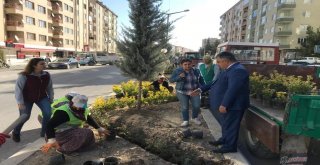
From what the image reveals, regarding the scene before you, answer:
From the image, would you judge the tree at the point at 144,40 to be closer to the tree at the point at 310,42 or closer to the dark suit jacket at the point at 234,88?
the dark suit jacket at the point at 234,88

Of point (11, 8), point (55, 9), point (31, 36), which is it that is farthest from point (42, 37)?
point (11, 8)

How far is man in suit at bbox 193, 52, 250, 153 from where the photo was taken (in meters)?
4.06

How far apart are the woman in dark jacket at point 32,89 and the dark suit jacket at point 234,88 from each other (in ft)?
10.9

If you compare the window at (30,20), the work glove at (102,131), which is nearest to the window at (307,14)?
the window at (30,20)

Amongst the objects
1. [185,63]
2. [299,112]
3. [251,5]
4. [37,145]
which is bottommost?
Result: [37,145]

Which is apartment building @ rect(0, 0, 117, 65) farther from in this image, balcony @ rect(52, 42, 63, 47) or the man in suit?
the man in suit

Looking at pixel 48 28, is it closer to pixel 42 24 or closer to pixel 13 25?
pixel 42 24

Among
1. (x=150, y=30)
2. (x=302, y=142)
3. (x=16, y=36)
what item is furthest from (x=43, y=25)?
(x=302, y=142)

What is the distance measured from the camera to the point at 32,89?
5.09 metres

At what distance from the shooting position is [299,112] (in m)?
3.41

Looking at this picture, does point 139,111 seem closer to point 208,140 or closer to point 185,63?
point 185,63

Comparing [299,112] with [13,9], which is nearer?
[299,112]

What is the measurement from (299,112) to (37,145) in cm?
412

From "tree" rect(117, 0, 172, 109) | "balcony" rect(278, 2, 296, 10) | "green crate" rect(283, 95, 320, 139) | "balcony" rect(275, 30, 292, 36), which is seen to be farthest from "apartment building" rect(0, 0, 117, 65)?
"balcony" rect(278, 2, 296, 10)
